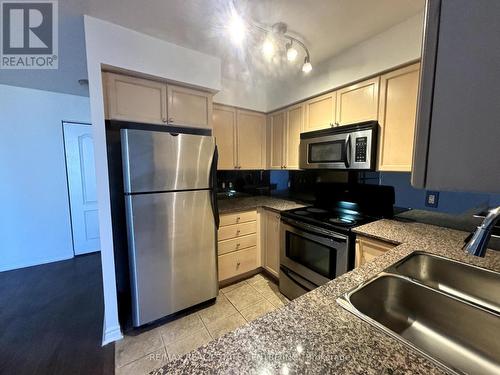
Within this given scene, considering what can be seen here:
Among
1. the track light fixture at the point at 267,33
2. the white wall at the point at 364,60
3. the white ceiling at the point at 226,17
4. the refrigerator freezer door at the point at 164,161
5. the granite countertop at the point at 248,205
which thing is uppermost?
the white ceiling at the point at 226,17

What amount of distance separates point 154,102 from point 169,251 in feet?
4.25

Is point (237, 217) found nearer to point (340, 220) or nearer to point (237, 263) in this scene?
point (237, 263)

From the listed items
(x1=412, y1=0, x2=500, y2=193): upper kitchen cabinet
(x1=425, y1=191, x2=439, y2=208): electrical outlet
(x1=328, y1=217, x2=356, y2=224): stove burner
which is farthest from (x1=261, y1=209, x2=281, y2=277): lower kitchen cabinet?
(x1=412, y1=0, x2=500, y2=193): upper kitchen cabinet

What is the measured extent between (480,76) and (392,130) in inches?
64.8

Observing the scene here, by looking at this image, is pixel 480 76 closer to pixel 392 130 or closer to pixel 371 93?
pixel 392 130

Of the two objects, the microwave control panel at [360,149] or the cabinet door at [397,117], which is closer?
the cabinet door at [397,117]

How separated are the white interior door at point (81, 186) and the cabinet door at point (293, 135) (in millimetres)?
2932

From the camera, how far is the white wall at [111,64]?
1.50 m

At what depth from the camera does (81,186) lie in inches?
125

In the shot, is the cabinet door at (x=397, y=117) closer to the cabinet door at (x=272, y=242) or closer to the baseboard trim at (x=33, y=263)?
the cabinet door at (x=272, y=242)

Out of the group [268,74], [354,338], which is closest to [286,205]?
[268,74]

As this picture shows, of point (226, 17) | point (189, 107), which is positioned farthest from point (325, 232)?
point (226, 17)

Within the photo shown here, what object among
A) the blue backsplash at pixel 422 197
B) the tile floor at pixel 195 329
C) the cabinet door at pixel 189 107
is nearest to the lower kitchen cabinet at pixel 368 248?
the blue backsplash at pixel 422 197

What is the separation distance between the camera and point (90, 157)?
10.5 ft
